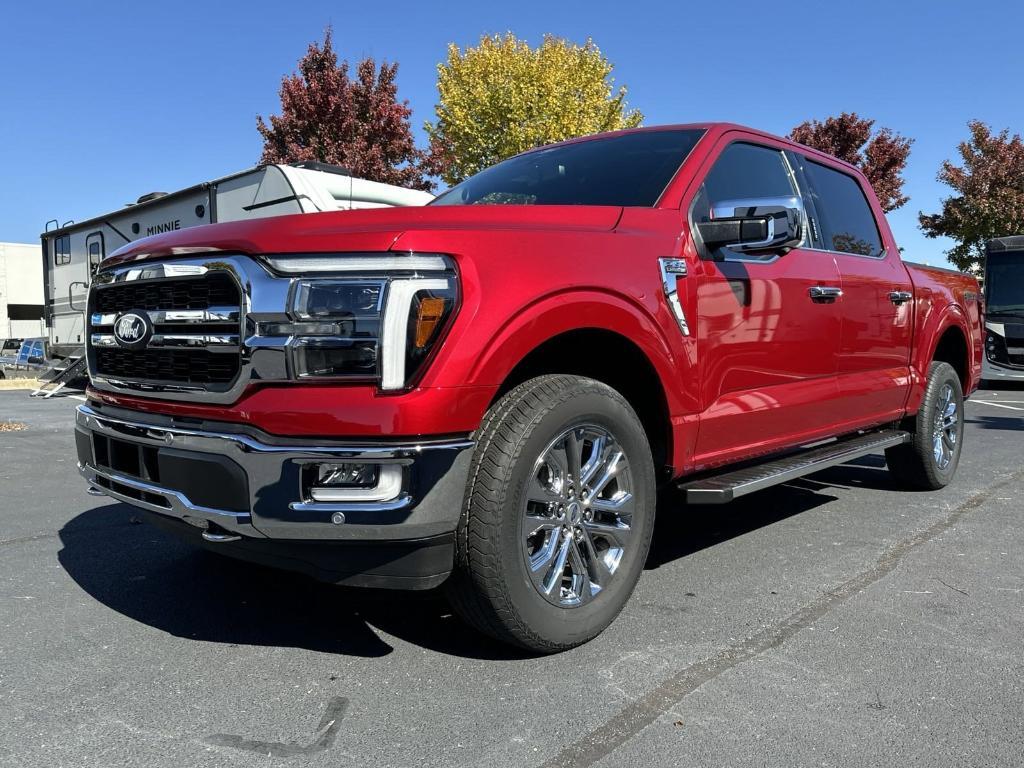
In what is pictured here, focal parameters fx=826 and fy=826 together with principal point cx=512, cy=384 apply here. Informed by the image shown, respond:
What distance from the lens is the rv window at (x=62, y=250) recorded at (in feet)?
44.2

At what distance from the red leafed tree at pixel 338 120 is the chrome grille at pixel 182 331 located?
→ 16299 millimetres

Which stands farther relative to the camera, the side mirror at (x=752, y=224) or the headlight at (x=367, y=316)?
the side mirror at (x=752, y=224)

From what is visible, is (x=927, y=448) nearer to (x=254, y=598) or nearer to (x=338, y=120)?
(x=254, y=598)

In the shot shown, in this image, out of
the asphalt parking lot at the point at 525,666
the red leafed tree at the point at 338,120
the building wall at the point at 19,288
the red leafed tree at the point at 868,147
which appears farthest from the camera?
the building wall at the point at 19,288

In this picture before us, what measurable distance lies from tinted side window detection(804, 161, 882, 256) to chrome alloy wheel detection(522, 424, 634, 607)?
2.17 metres

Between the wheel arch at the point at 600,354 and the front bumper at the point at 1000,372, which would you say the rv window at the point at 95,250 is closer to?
the wheel arch at the point at 600,354

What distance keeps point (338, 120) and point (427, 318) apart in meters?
17.8

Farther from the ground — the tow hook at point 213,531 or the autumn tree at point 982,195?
the autumn tree at point 982,195

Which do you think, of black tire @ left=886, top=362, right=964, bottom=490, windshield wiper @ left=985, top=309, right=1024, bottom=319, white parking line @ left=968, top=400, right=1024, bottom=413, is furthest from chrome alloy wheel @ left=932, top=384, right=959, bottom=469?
windshield wiper @ left=985, top=309, right=1024, bottom=319

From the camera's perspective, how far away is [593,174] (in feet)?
12.2

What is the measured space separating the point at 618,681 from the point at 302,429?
123cm

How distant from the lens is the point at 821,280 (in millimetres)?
3992

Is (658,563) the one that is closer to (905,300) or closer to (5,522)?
(905,300)

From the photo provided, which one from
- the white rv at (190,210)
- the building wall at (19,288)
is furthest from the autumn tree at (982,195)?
the building wall at (19,288)
